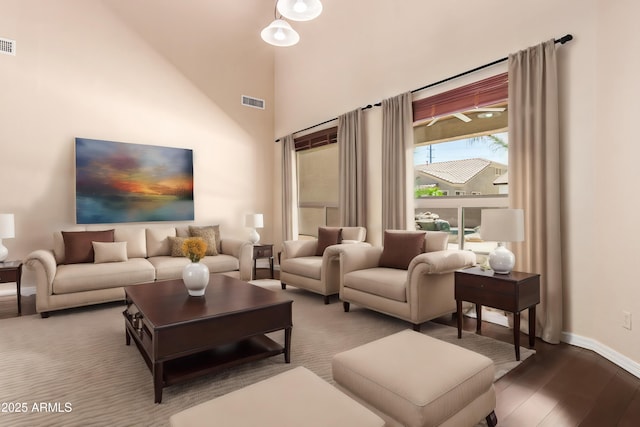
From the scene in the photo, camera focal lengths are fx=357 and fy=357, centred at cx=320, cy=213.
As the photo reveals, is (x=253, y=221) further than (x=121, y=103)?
Yes

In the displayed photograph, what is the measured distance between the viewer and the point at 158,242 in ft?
16.9

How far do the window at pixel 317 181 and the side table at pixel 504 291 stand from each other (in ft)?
9.68

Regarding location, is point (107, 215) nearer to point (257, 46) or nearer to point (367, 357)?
point (257, 46)

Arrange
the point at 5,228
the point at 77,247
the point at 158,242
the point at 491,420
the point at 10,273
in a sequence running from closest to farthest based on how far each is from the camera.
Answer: the point at 491,420
the point at 10,273
the point at 5,228
the point at 77,247
the point at 158,242

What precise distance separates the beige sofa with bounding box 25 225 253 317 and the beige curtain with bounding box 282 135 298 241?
4.42ft

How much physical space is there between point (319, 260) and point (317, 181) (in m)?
2.13

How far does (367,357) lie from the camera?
178cm

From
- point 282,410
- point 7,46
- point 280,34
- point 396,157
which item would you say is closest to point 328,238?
point 396,157

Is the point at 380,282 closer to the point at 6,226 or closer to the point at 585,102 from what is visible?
the point at 585,102

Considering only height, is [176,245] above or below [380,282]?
above

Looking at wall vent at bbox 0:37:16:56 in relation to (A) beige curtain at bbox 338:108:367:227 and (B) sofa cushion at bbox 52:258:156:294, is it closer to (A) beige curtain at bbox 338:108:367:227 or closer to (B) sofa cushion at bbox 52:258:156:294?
(B) sofa cushion at bbox 52:258:156:294

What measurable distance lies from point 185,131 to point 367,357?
5.30 meters

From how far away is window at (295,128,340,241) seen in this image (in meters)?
5.95

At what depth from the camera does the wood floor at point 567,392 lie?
1.96 metres
